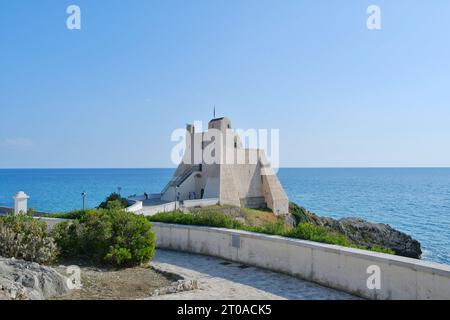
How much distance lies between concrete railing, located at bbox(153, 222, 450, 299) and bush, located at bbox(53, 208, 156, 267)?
6.38 feet

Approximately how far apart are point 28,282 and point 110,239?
3.29 m

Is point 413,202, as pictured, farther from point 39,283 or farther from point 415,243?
point 39,283

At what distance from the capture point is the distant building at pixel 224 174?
38.5 metres

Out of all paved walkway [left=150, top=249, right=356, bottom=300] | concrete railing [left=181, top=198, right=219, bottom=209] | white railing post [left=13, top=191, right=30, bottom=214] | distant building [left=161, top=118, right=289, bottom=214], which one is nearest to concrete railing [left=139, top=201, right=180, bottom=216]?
concrete railing [left=181, top=198, right=219, bottom=209]

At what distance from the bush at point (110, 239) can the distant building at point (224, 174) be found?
24816mm

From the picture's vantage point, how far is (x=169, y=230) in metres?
12.8

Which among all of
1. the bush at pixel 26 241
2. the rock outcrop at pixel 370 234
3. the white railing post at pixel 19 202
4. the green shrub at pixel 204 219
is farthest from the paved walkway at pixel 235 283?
the rock outcrop at pixel 370 234

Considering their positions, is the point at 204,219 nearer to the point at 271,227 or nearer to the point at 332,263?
the point at 271,227

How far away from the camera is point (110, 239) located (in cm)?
1008

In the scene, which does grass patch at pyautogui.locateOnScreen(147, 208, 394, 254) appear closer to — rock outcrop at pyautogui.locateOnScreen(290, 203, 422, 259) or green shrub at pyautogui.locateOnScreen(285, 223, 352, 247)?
green shrub at pyautogui.locateOnScreen(285, 223, 352, 247)

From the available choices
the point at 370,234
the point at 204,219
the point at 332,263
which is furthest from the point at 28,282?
the point at 370,234

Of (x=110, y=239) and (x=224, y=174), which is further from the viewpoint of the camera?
(x=224, y=174)

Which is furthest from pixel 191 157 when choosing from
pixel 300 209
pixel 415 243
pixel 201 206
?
pixel 415 243
